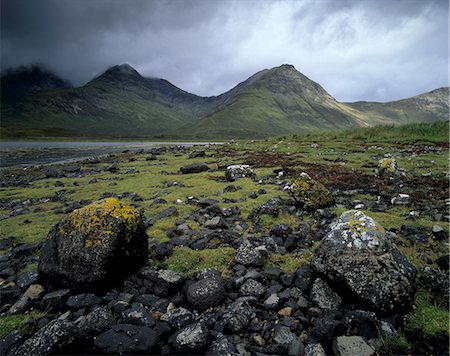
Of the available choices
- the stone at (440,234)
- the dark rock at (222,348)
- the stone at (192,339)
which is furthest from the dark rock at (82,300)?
the stone at (440,234)

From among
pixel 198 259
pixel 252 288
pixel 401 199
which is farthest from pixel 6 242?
pixel 401 199

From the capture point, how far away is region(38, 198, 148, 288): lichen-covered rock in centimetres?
660

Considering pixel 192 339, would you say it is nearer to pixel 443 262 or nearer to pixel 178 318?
pixel 178 318

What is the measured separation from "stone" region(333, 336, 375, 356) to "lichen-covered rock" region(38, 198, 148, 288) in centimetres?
507

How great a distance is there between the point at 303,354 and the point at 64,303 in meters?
5.24

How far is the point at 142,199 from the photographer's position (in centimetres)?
1570

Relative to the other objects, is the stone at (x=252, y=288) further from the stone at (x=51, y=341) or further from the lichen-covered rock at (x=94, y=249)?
the stone at (x=51, y=341)

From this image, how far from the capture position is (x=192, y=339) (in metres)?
5.01

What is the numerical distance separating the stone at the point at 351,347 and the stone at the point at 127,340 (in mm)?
3221

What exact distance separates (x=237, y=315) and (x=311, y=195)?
7675 millimetres

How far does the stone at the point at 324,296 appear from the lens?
586 centimetres

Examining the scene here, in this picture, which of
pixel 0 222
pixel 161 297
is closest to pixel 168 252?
pixel 161 297

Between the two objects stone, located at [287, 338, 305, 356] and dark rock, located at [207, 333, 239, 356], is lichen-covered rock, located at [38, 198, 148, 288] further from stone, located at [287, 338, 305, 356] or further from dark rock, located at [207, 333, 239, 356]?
stone, located at [287, 338, 305, 356]

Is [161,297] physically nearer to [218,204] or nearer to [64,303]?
[64,303]
